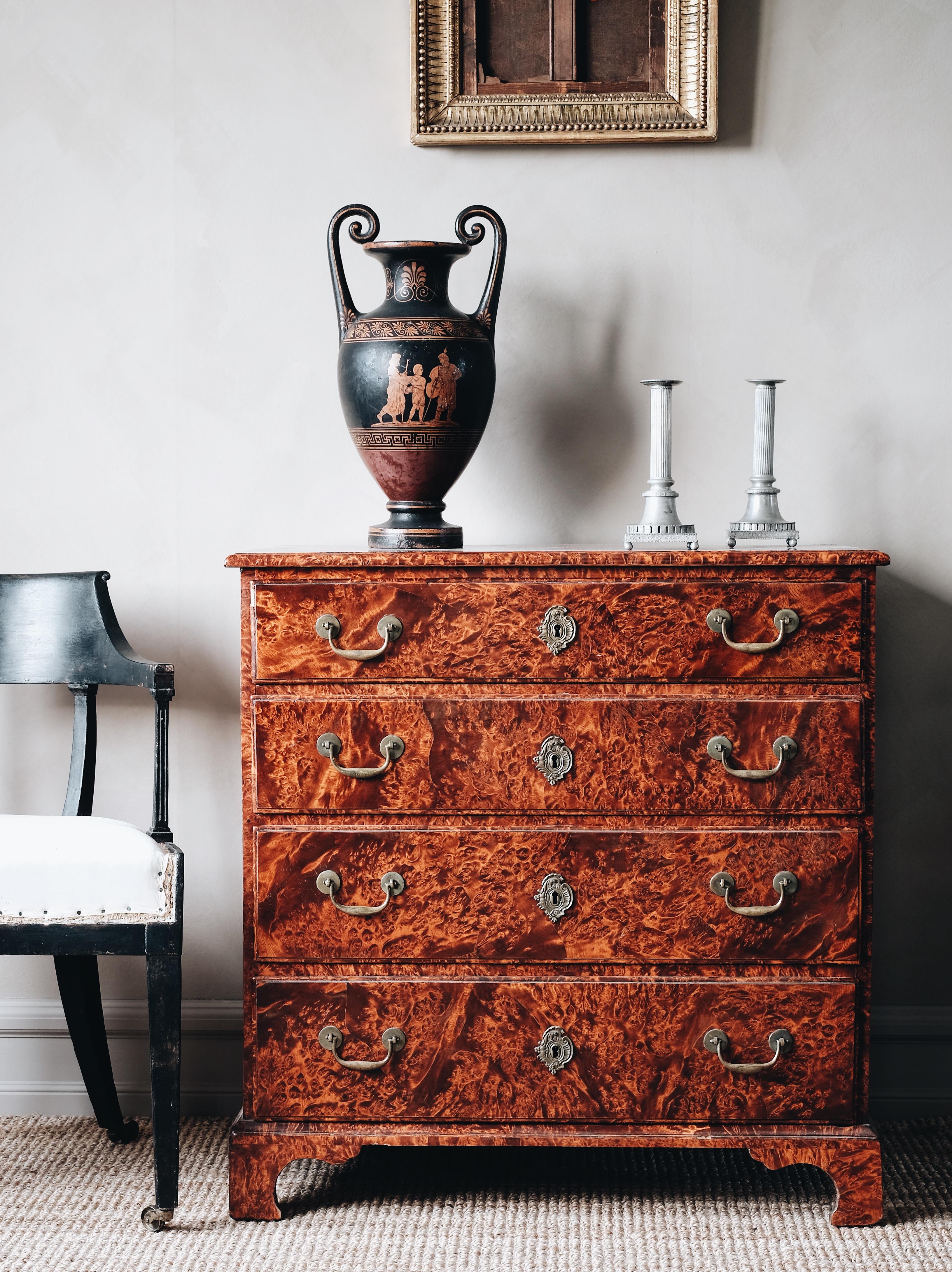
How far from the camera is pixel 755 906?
1.82 meters

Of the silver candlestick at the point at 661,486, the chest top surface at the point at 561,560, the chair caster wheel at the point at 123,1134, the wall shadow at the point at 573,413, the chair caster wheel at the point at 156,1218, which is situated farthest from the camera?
the wall shadow at the point at 573,413

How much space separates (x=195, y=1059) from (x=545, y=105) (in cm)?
210

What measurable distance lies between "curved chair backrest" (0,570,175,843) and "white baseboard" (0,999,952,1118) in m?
0.53

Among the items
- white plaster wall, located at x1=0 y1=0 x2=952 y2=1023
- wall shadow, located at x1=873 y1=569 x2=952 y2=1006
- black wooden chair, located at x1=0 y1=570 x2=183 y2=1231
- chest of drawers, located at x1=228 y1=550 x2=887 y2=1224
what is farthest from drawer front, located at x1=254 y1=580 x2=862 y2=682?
wall shadow, located at x1=873 y1=569 x2=952 y2=1006

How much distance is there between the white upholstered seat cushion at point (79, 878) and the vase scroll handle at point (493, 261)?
1.08m

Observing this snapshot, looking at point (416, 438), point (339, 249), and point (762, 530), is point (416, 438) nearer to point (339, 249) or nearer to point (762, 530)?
point (339, 249)

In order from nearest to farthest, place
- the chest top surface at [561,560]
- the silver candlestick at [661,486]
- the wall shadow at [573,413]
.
→ the chest top surface at [561,560], the silver candlestick at [661,486], the wall shadow at [573,413]

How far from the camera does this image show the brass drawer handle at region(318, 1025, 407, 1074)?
182 centimetres

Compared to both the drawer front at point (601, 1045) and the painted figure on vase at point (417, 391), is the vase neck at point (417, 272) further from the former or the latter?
the drawer front at point (601, 1045)

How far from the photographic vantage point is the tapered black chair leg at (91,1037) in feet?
7.04

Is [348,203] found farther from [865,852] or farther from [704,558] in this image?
[865,852]

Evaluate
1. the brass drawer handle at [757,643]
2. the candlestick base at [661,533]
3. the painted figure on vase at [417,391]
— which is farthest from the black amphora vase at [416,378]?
the brass drawer handle at [757,643]

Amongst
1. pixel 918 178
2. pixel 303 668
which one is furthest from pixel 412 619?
pixel 918 178

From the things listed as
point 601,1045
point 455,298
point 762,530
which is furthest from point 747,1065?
point 455,298
